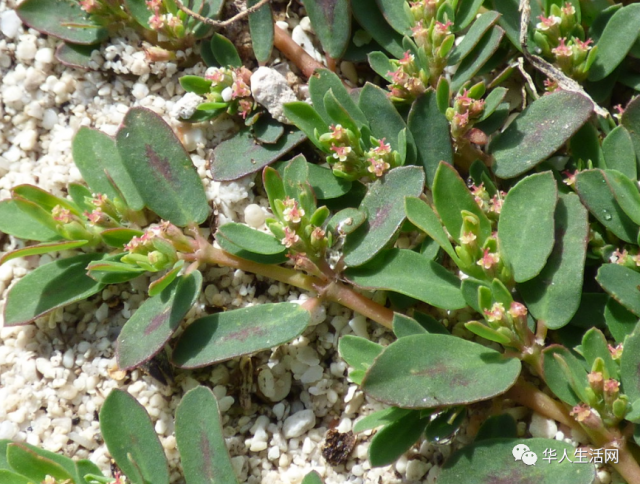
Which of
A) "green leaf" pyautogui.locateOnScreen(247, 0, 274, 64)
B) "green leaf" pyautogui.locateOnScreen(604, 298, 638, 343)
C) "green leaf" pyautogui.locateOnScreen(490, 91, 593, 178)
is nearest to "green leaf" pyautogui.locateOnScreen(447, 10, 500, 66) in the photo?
"green leaf" pyautogui.locateOnScreen(490, 91, 593, 178)

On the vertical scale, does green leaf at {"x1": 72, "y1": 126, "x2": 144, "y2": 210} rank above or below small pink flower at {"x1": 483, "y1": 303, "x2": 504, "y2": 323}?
above

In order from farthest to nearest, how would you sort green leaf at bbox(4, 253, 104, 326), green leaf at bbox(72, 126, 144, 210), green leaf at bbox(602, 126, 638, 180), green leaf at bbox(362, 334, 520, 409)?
green leaf at bbox(72, 126, 144, 210), green leaf at bbox(4, 253, 104, 326), green leaf at bbox(602, 126, 638, 180), green leaf at bbox(362, 334, 520, 409)

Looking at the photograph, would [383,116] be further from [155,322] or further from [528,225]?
[155,322]

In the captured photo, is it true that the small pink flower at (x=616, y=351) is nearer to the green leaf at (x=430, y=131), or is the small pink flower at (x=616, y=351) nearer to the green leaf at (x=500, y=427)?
the green leaf at (x=500, y=427)

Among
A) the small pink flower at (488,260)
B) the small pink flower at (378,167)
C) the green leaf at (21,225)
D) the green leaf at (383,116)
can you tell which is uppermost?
the green leaf at (383,116)

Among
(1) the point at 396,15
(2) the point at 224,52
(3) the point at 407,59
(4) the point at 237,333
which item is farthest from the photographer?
(2) the point at 224,52

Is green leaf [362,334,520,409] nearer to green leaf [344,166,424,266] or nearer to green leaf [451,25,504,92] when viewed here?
green leaf [344,166,424,266]

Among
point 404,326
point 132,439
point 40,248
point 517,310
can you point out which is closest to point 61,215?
point 40,248

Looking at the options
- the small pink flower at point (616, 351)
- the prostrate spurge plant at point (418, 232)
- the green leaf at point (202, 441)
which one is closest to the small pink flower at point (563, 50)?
the prostrate spurge plant at point (418, 232)
